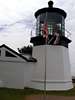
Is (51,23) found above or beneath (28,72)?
above

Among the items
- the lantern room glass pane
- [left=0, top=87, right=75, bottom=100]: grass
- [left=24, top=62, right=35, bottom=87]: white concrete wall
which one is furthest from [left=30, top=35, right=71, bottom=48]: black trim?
[left=0, top=87, right=75, bottom=100]: grass

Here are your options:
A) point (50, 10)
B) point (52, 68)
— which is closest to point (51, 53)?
point (52, 68)

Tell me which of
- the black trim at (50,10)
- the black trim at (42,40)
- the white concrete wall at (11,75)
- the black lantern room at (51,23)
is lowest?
the white concrete wall at (11,75)

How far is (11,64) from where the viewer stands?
70.5 feet

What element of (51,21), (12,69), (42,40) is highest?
(51,21)

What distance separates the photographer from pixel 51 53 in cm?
2188

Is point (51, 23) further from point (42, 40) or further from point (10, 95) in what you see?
point (10, 95)

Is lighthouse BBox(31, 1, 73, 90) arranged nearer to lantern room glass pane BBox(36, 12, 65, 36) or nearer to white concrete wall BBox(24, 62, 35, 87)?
lantern room glass pane BBox(36, 12, 65, 36)

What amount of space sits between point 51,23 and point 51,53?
2.63m

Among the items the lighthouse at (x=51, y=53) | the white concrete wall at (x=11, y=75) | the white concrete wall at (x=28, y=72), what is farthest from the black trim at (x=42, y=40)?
the white concrete wall at (x=11, y=75)

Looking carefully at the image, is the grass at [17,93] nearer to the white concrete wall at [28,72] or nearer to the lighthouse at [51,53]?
the lighthouse at [51,53]

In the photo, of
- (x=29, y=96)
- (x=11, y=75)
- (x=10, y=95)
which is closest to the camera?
(x=10, y=95)

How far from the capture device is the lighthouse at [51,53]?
21.6 m

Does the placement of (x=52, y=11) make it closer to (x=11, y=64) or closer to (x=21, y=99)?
(x=11, y=64)
